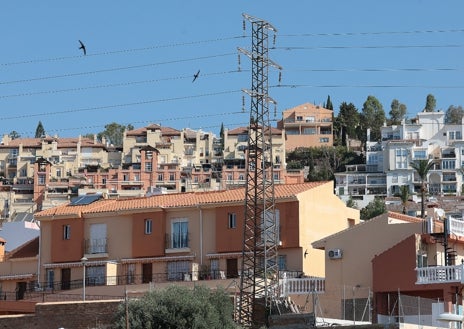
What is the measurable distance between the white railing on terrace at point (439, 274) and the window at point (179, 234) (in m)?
22.4

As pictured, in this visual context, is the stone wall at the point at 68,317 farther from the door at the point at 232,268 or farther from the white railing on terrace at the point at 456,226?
the white railing on terrace at the point at 456,226

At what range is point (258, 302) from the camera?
5291 cm

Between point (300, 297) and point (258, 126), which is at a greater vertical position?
point (258, 126)

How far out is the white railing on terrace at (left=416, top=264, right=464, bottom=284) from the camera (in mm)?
46688

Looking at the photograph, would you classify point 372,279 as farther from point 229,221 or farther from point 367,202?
point 367,202

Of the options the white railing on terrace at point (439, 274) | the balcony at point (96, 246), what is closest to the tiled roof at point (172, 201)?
the balcony at point (96, 246)

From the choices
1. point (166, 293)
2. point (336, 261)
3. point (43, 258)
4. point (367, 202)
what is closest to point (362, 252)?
point (336, 261)

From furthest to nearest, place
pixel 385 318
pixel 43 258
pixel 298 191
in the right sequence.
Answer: pixel 43 258, pixel 298 191, pixel 385 318

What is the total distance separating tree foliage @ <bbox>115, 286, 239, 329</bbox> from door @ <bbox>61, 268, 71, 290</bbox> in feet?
68.1

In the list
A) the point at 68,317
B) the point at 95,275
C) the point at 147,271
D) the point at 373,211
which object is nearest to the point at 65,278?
the point at 95,275

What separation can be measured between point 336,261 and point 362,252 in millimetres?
1414

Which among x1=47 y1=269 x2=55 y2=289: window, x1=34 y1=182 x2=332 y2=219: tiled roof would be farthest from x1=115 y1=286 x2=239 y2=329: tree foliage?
x1=47 y1=269 x2=55 y2=289: window

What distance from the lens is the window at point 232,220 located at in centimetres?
6650

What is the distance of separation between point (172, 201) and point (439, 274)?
2551 centimetres
